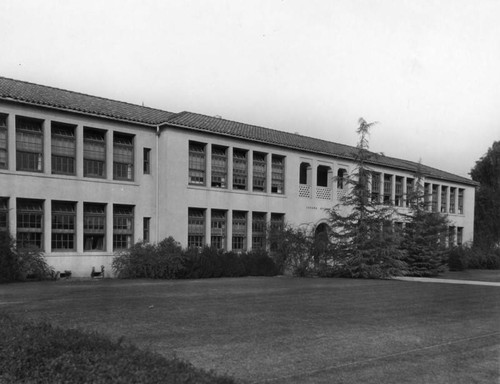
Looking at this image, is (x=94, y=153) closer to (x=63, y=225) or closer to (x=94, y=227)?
(x=94, y=227)

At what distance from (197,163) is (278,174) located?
6096 mm

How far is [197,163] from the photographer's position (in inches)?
1088

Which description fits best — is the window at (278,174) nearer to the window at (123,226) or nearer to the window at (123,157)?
the window at (123,157)

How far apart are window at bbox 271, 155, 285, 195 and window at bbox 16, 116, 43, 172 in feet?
44.9

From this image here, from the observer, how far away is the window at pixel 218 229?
2842 cm

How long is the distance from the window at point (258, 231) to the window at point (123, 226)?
25.3ft

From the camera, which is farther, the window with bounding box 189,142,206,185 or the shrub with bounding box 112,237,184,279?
the window with bounding box 189,142,206,185

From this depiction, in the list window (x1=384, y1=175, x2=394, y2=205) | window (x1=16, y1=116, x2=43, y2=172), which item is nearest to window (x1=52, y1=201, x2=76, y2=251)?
window (x1=16, y1=116, x2=43, y2=172)

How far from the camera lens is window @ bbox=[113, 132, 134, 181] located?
25078 millimetres

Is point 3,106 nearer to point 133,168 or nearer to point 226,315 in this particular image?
point 133,168

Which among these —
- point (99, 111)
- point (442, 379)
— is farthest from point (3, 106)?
point (442, 379)

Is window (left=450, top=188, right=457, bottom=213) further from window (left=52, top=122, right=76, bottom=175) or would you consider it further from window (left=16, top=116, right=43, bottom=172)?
window (left=16, top=116, right=43, bottom=172)

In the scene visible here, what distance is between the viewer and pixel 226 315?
11.1 m

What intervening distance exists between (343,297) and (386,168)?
85.3 feet
